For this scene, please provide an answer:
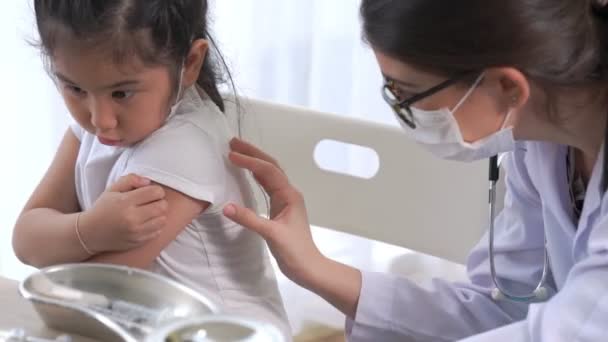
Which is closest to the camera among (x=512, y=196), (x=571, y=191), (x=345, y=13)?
(x=571, y=191)

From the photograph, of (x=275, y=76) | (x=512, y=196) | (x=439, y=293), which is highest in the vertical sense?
(x=512, y=196)

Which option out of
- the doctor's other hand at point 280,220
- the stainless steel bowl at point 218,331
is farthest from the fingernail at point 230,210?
the stainless steel bowl at point 218,331

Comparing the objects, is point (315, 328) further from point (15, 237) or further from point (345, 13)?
point (345, 13)

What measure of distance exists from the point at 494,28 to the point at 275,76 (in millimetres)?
1387

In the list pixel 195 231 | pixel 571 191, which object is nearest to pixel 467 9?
pixel 571 191

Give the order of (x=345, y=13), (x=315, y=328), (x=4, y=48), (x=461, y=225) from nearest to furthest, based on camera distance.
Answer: (x=461, y=225) < (x=315, y=328) < (x=4, y=48) < (x=345, y=13)

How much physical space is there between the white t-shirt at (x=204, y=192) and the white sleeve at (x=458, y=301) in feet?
0.38

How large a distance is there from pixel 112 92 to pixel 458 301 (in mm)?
509

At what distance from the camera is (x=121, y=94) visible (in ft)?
4.00

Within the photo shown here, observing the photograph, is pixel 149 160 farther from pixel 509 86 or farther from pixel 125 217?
pixel 509 86

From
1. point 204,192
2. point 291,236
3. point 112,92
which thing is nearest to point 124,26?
point 112,92

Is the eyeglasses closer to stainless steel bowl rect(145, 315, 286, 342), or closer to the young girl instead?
the young girl

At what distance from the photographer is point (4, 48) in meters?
2.07

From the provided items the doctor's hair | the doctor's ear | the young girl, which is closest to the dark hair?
the young girl
